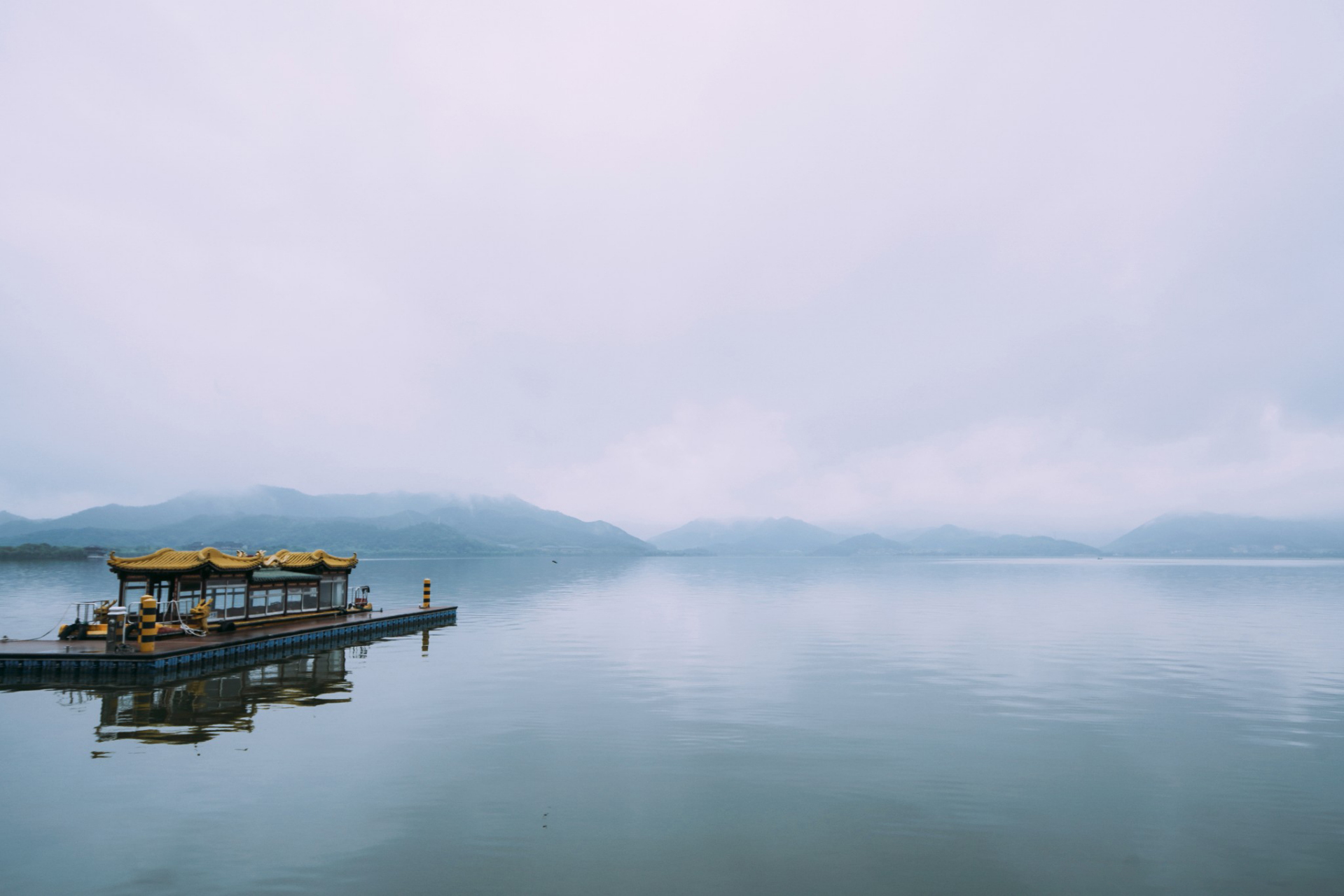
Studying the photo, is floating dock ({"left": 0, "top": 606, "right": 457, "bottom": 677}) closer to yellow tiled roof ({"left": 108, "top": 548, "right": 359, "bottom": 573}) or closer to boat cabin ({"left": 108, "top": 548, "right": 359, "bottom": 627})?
boat cabin ({"left": 108, "top": 548, "right": 359, "bottom": 627})

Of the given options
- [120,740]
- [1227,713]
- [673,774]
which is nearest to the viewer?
[673,774]

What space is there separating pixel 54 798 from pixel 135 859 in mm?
6286

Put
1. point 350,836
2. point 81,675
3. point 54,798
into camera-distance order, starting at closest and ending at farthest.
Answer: point 350,836
point 54,798
point 81,675

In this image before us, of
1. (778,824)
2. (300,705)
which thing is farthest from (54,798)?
(778,824)

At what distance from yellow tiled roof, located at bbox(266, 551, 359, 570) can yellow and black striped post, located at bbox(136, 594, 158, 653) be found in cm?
1455

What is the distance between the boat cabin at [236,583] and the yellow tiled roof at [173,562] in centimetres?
4

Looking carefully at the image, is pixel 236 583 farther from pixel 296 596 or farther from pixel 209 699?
pixel 209 699

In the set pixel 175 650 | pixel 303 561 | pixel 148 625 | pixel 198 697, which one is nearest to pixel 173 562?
pixel 148 625

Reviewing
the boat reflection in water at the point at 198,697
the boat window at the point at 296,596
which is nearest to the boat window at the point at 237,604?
the boat window at the point at 296,596

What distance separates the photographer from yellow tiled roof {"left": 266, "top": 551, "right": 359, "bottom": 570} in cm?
5500

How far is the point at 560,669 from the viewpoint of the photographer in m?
40.4

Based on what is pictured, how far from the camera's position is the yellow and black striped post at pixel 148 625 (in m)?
37.6

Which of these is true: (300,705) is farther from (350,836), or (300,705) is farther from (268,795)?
(350,836)

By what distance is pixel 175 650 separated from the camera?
37625 millimetres
